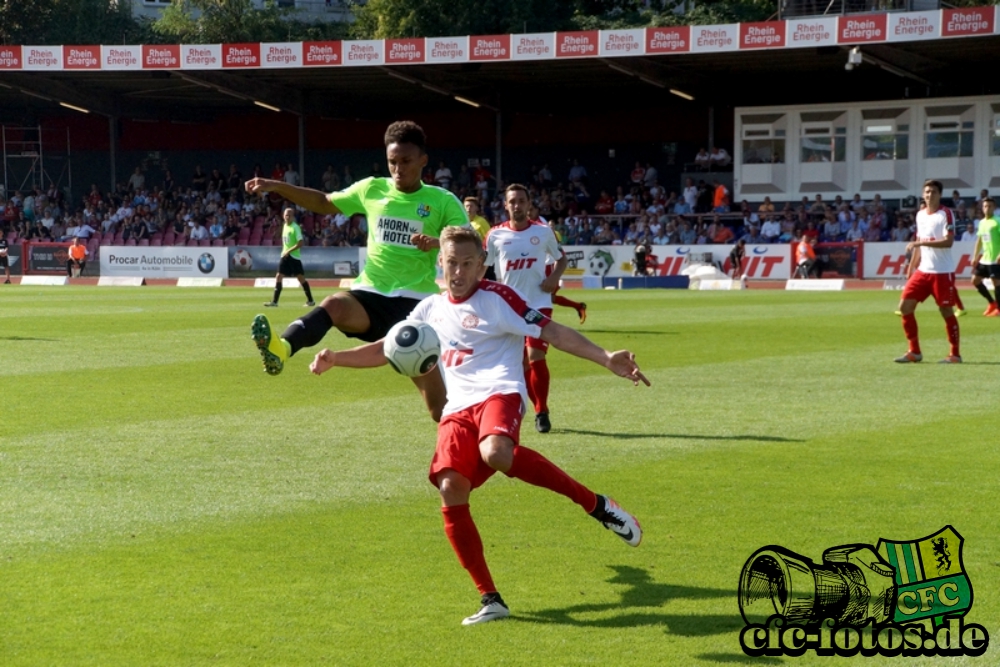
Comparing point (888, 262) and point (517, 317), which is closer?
point (517, 317)

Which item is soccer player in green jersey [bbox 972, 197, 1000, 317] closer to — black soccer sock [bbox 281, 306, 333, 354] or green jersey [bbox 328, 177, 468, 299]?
green jersey [bbox 328, 177, 468, 299]

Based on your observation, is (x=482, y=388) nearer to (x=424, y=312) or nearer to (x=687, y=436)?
(x=424, y=312)

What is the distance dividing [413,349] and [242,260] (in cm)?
3671

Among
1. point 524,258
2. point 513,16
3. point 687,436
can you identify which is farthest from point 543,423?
point 513,16

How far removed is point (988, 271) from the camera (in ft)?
71.6

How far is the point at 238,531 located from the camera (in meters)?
6.51

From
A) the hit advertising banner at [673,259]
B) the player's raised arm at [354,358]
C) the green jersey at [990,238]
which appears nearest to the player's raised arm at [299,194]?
the player's raised arm at [354,358]

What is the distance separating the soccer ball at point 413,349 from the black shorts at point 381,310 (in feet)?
8.50

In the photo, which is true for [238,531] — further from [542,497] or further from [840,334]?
[840,334]

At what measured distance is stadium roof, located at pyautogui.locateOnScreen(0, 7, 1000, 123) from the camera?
128ft

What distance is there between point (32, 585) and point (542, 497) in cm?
313

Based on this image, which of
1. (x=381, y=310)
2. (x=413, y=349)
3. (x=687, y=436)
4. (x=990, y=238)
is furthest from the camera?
(x=990, y=238)

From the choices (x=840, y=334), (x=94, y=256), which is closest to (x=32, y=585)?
(x=840, y=334)

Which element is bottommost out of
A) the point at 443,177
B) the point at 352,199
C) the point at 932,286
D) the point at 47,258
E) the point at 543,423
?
the point at 543,423
